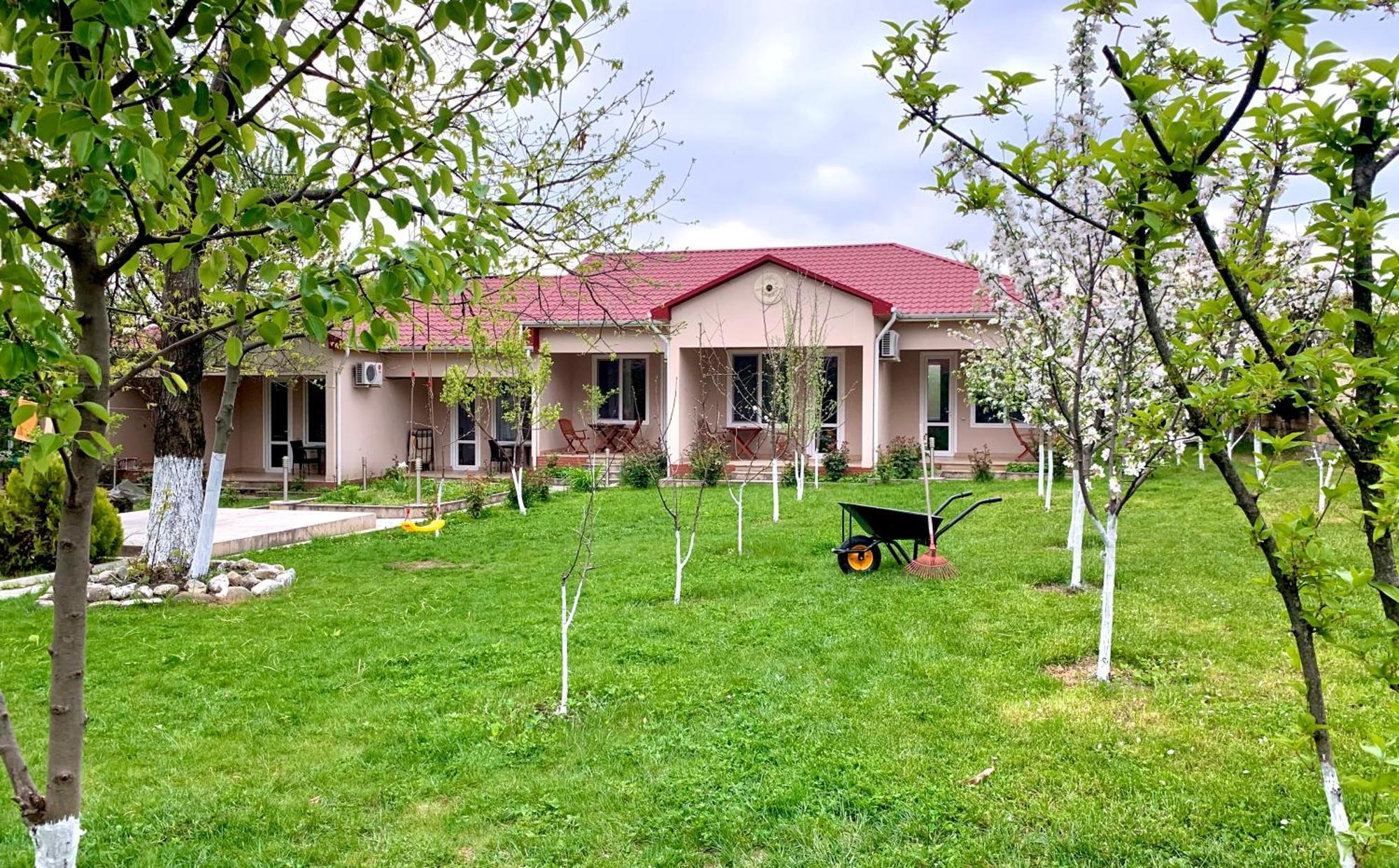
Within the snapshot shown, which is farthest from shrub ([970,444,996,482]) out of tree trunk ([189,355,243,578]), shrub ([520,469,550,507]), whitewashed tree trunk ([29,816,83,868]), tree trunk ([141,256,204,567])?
whitewashed tree trunk ([29,816,83,868])

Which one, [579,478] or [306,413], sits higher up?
[306,413]

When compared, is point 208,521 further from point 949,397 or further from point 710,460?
point 949,397

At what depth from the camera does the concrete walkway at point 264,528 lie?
11098 mm

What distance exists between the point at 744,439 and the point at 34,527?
12248mm

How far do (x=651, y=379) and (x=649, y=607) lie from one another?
12.5m

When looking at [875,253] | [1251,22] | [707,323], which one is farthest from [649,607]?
[875,253]

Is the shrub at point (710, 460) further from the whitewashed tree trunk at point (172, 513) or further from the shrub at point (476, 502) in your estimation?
the whitewashed tree trunk at point (172, 513)

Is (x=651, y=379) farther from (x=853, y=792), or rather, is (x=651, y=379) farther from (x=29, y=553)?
(x=853, y=792)

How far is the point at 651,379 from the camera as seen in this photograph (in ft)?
65.0

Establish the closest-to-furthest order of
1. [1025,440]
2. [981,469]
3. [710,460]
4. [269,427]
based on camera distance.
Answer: [710,460] → [981,469] → [1025,440] → [269,427]

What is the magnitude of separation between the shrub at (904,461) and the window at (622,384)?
579 centimetres

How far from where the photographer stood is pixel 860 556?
8.71 metres

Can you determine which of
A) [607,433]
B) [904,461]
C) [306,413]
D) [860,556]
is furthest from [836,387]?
[306,413]

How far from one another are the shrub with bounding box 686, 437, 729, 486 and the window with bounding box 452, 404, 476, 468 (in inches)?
232
